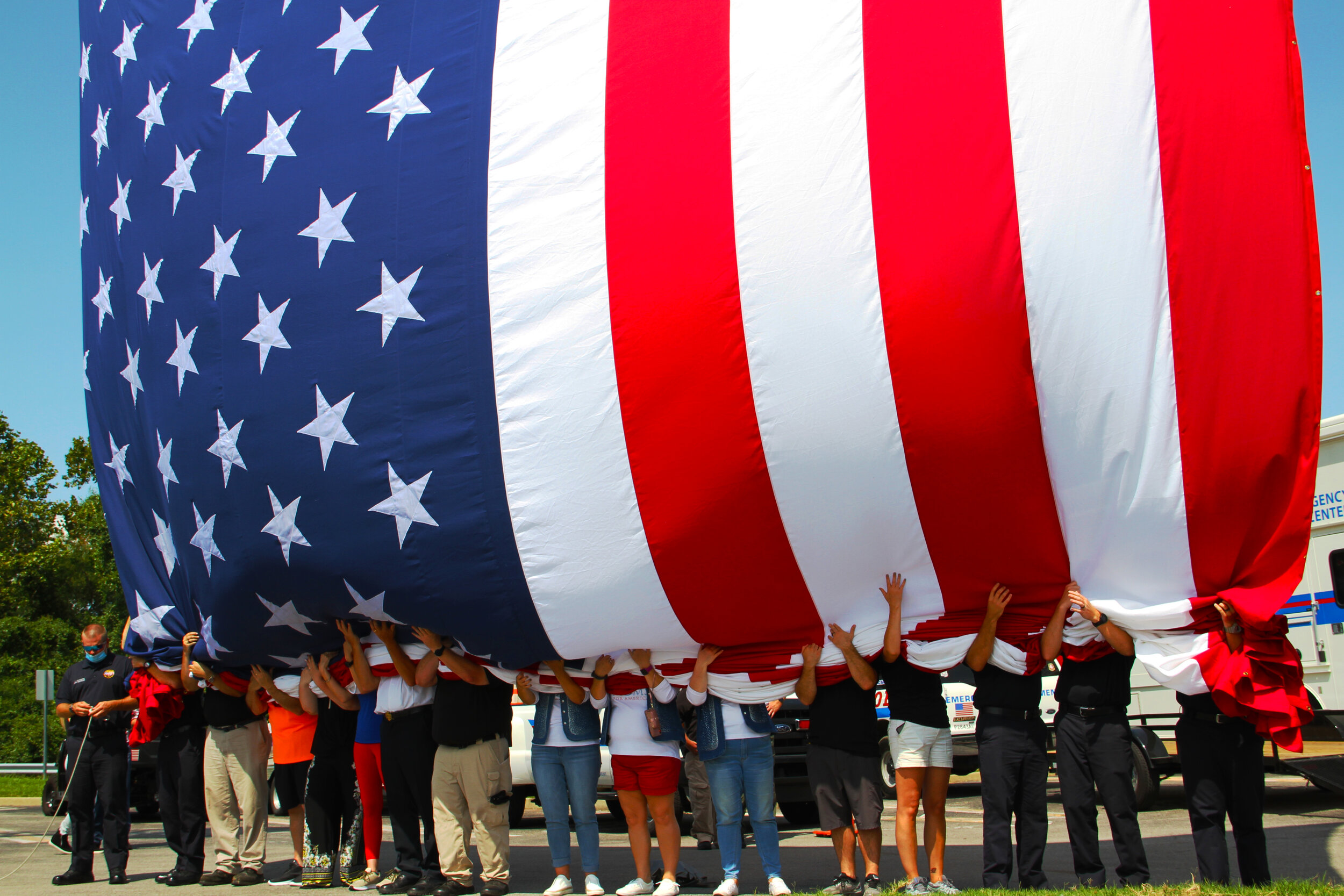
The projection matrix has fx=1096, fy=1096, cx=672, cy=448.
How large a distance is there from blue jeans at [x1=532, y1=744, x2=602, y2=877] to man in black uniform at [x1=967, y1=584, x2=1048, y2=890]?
7.93 feet

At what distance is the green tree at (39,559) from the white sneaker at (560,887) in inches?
1174

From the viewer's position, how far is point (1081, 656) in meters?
6.02

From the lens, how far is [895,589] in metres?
6.12

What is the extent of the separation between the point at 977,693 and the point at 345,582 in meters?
3.90

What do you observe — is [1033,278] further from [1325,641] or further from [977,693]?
[1325,641]

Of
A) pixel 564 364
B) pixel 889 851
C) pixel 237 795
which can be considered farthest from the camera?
pixel 889 851

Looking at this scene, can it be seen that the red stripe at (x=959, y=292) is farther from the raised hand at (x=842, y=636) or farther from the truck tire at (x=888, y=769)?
the truck tire at (x=888, y=769)

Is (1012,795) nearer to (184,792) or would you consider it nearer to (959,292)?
(959,292)

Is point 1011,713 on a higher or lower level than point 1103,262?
lower

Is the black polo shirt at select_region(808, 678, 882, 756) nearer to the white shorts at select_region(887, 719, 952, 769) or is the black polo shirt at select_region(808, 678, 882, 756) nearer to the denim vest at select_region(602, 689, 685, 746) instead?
the white shorts at select_region(887, 719, 952, 769)

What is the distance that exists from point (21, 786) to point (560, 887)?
19.8 metres

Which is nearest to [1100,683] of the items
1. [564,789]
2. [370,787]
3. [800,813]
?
[564,789]

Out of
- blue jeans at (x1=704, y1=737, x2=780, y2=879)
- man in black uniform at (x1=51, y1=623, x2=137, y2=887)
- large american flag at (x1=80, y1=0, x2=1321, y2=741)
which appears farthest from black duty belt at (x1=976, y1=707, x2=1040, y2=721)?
man in black uniform at (x1=51, y1=623, x2=137, y2=887)

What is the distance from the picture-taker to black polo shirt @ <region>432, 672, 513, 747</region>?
279 inches
